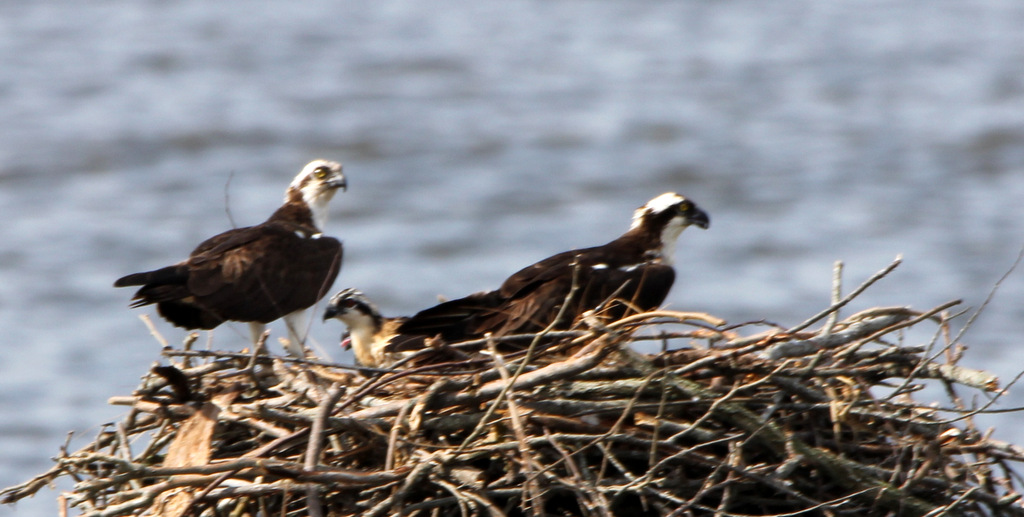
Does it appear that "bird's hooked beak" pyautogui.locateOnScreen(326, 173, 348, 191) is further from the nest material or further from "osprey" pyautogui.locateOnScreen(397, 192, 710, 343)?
the nest material

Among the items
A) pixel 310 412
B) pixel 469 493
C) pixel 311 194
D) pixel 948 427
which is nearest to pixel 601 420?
pixel 469 493

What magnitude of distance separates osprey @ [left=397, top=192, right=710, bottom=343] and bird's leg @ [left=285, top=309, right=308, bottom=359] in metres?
0.71

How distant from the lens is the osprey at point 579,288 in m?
5.99

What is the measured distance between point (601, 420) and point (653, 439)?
0.27 m

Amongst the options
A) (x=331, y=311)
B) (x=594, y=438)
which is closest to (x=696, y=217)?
(x=331, y=311)

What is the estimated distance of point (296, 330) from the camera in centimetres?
681

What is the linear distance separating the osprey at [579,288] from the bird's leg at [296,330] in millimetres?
707

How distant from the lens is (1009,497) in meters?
5.06

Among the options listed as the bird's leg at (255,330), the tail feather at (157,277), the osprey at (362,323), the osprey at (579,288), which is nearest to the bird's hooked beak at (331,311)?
the osprey at (362,323)

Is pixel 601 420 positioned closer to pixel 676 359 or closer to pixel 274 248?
pixel 676 359

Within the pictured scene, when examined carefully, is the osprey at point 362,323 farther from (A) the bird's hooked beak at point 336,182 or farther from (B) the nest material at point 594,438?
(B) the nest material at point 594,438

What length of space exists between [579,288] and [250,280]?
4.99 ft

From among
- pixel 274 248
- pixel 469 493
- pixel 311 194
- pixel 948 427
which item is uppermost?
pixel 311 194

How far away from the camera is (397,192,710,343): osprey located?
599 cm
